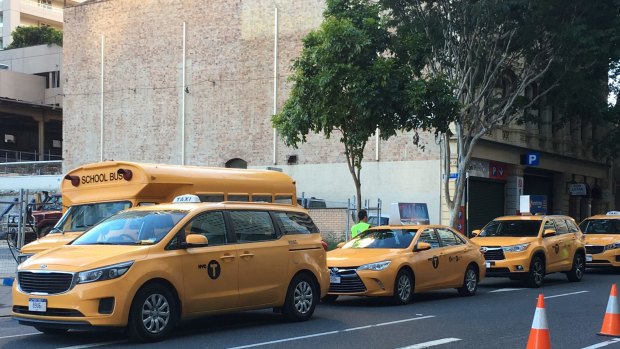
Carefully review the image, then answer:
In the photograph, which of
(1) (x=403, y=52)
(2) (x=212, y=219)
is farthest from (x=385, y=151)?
(2) (x=212, y=219)

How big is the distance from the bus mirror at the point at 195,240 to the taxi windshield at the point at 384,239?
5669 millimetres

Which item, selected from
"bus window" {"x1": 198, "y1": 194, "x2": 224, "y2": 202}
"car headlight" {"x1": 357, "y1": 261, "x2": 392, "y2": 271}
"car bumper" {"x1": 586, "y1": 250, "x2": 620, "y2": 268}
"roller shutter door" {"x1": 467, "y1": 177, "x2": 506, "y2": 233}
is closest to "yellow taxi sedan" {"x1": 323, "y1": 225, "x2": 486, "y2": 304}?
"car headlight" {"x1": 357, "y1": 261, "x2": 392, "y2": 271}

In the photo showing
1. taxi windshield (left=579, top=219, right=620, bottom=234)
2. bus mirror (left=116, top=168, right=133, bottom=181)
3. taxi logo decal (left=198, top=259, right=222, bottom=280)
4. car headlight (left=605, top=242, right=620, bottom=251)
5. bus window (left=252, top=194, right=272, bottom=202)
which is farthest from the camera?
taxi windshield (left=579, top=219, right=620, bottom=234)

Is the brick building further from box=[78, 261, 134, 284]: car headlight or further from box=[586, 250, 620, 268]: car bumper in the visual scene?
box=[78, 261, 134, 284]: car headlight

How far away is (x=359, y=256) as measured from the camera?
14.2 m

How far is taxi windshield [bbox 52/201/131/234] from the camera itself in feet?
46.0

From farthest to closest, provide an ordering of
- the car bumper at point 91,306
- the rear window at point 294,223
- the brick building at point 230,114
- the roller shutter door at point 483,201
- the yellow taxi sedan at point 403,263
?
the brick building at point 230,114 → the roller shutter door at point 483,201 → the yellow taxi sedan at point 403,263 → the rear window at point 294,223 → the car bumper at point 91,306

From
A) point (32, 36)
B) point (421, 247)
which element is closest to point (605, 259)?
point (421, 247)

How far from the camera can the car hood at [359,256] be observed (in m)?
13.9

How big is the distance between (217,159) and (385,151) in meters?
9.23

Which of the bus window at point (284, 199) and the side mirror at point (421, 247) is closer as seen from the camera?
the side mirror at point (421, 247)

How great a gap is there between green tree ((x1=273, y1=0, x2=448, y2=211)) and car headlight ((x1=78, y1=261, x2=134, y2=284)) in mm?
10446

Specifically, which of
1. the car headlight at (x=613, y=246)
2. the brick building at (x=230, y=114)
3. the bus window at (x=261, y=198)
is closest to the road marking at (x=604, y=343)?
the bus window at (x=261, y=198)

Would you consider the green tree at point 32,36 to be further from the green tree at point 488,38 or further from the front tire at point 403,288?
the front tire at point 403,288
